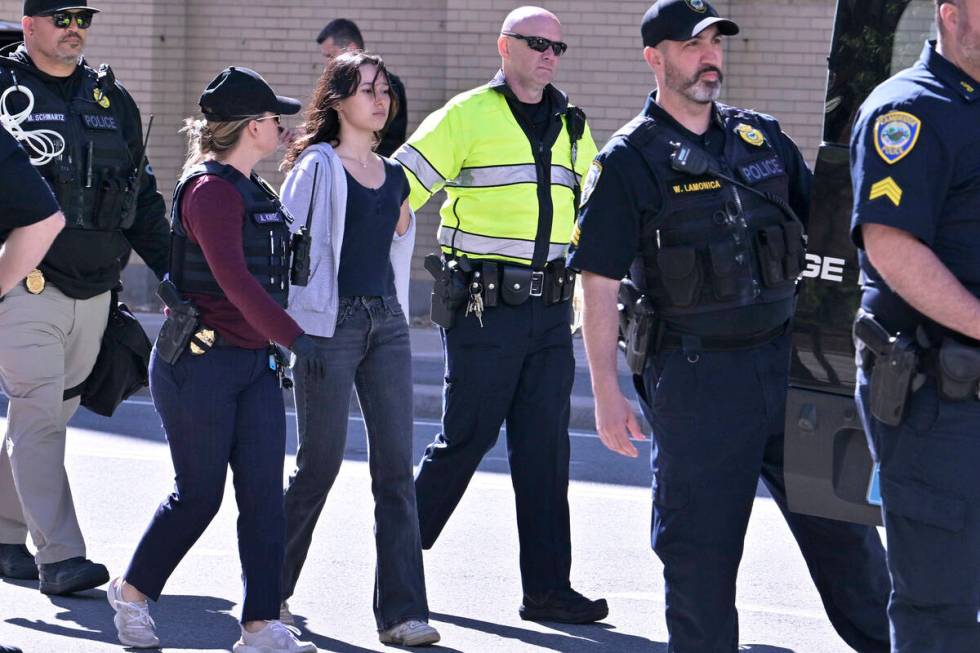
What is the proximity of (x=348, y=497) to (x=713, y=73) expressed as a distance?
3699 millimetres

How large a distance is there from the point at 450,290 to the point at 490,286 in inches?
5.8

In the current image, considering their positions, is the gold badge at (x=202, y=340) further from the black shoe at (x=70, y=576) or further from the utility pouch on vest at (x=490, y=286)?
the black shoe at (x=70, y=576)

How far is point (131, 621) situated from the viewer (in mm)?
5645

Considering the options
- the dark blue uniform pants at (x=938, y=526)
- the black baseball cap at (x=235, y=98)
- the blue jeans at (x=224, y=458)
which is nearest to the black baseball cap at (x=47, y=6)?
the black baseball cap at (x=235, y=98)

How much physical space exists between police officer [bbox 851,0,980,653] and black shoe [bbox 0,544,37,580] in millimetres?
3613

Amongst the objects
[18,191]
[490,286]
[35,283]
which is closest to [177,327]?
[18,191]

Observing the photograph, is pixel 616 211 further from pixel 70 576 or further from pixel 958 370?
pixel 70 576

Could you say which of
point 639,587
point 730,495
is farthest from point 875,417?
point 639,587

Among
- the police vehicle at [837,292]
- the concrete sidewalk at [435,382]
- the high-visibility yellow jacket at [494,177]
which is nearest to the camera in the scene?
the police vehicle at [837,292]

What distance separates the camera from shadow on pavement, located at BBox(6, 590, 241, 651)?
5852 millimetres

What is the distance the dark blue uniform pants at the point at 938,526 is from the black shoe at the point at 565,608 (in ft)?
7.06

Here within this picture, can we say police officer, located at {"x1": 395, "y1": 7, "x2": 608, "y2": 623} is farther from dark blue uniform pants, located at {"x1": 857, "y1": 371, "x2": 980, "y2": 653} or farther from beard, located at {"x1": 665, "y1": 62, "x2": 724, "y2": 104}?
dark blue uniform pants, located at {"x1": 857, "y1": 371, "x2": 980, "y2": 653}

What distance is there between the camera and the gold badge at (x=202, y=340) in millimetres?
5453

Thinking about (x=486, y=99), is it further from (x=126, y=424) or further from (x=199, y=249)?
(x=126, y=424)
